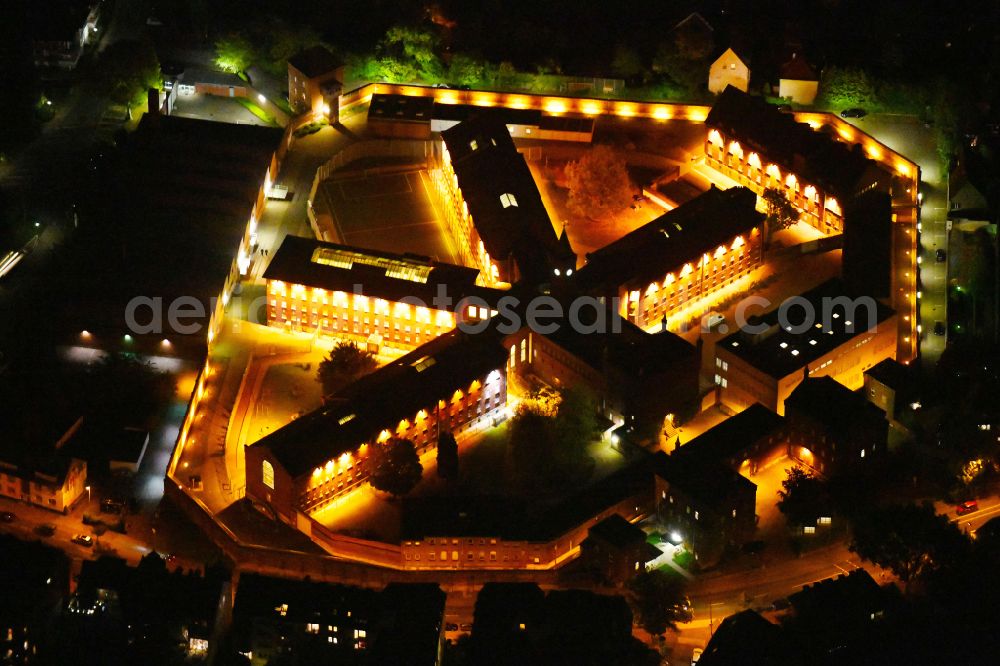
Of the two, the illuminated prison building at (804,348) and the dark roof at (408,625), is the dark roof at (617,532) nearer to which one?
the dark roof at (408,625)

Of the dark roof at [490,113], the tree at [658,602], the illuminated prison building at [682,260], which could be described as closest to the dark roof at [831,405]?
the tree at [658,602]

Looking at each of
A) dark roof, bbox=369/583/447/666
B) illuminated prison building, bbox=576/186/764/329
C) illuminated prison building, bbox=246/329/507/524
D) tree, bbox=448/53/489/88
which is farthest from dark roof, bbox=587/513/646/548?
tree, bbox=448/53/489/88

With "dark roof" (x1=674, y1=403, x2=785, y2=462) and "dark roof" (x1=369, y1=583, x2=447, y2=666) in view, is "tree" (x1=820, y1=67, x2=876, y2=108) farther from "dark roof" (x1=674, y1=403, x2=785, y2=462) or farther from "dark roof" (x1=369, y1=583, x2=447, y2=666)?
Result: "dark roof" (x1=369, y1=583, x2=447, y2=666)

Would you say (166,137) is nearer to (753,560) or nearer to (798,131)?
(798,131)

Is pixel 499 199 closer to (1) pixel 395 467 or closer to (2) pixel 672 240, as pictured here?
(2) pixel 672 240

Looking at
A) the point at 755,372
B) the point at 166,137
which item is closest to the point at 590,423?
the point at 755,372

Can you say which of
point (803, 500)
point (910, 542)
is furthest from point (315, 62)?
point (910, 542)
